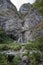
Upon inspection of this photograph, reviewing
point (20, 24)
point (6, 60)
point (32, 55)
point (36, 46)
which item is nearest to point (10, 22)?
point (20, 24)

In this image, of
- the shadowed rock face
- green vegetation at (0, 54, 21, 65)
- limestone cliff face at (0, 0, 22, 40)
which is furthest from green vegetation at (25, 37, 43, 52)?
limestone cliff face at (0, 0, 22, 40)

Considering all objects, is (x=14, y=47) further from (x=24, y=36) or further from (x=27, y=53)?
(x=24, y=36)

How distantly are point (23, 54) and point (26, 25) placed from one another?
12436 mm

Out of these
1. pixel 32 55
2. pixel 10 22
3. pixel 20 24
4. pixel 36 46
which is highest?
pixel 10 22

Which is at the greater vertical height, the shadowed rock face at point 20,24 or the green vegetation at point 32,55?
the shadowed rock face at point 20,24

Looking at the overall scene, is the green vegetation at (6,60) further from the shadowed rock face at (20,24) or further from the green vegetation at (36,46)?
the shadowed rock face at (20,24)

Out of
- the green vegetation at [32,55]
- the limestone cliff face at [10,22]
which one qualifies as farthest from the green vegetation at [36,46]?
the limestone cliff face at [10,22]

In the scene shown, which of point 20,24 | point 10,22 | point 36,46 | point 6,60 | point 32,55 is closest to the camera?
point 32,55

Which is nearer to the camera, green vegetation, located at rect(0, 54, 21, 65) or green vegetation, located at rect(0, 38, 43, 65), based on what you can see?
green vegetation, located at rect(0, 38, 43, 65)

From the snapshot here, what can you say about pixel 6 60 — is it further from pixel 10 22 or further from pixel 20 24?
pixel 10 22

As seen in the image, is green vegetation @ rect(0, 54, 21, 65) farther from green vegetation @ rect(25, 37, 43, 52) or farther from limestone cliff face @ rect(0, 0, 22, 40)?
limestone cliff face @ rect(0, 0, 22, 40)

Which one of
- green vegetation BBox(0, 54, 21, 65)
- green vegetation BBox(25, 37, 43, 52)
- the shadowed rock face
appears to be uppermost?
the shadowed rock face

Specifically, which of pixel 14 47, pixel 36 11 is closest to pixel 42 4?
pixel 36 11

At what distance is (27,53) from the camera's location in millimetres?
14227
